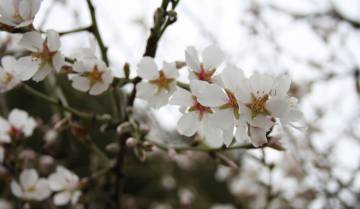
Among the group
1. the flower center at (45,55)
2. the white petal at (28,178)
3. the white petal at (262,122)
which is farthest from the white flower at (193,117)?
the white petal at (28,178)

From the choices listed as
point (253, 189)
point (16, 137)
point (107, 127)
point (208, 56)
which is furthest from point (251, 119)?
point (253, 189)

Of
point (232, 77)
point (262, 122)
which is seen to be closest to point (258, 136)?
point (262, 122)

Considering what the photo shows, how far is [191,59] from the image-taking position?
1122 mm

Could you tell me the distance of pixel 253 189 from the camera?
3.13 metres

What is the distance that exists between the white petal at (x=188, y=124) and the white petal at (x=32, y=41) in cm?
36

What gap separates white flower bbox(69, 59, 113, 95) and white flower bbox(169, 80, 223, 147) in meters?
0.21

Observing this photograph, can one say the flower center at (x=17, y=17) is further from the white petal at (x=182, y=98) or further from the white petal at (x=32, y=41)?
the white petal at (x=182, y=98)

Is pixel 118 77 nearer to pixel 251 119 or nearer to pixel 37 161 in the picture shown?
pixel 251 119

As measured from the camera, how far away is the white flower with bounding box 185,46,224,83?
3.67 ft

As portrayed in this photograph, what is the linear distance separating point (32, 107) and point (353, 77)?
130 inches

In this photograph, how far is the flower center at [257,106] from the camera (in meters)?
0.96

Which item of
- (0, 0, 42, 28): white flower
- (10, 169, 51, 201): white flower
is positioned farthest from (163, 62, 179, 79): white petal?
(10, 169, 51, 201): white flower

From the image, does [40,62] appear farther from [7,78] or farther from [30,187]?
[30,187]

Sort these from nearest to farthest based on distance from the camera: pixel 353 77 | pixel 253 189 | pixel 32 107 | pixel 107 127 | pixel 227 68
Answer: pixel 227 68
pixel 107 127
pixel 353 77
pixel 253 189
pixel 32 107
